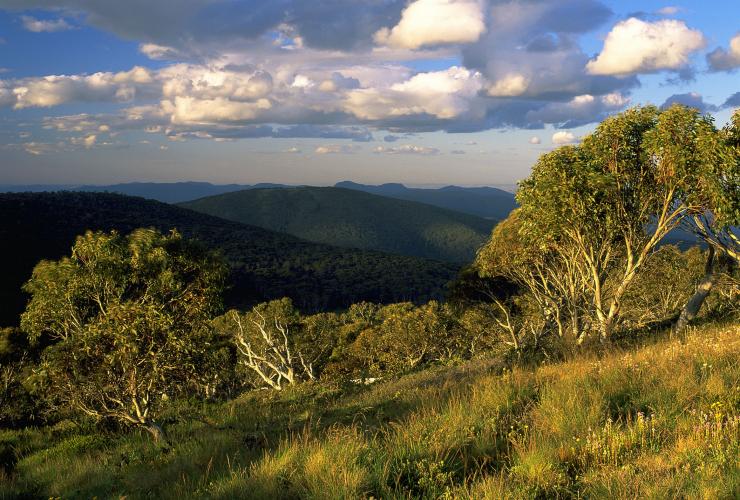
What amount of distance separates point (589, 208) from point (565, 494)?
43.4 ft

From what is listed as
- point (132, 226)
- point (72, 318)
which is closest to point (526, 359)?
point (72, 318)

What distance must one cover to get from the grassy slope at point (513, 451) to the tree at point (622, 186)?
25.9ft

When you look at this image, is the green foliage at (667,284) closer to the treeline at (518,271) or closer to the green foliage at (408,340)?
the treeline at (518,271)

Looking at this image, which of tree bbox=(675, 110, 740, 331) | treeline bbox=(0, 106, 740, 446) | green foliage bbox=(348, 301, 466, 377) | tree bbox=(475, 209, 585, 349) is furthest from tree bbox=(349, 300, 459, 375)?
tree bbox=(675, 110, 740, 331)

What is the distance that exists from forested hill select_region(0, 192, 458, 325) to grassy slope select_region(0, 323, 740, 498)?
9507 cm

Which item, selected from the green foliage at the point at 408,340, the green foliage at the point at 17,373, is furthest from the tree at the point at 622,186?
the green foliage at the point at 408,340

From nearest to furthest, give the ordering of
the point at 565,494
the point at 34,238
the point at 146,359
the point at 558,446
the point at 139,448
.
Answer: the point at 565,494 → the point at 558,446 → the point at 139,448 → the point at 146,359 → the point at 34,238

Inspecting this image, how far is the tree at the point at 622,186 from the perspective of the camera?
15.0 metres

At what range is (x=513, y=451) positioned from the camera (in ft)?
18.1

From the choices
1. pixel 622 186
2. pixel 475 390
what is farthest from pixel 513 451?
pixel 622 186

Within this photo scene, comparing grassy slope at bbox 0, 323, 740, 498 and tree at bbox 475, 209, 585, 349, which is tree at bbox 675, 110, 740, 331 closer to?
tree at bbox 475, 209, 585, 349

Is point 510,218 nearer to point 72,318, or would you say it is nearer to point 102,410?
point 102,410

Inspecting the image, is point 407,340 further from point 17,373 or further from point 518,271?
point 17,373

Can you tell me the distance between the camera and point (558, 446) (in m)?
5.21
